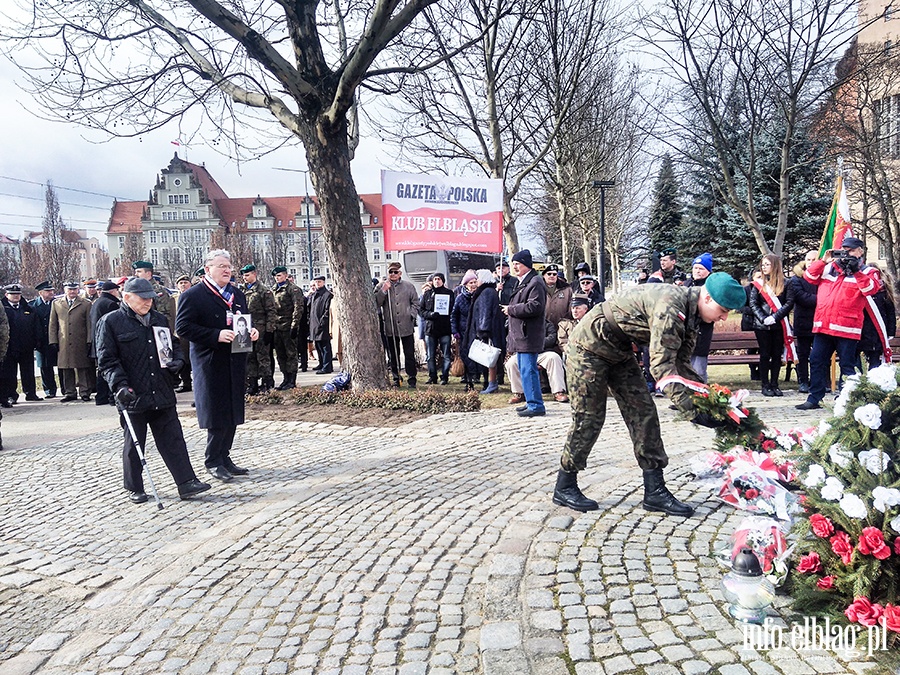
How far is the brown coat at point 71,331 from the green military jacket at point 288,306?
11.5 ft

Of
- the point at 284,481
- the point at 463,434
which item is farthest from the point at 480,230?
the point at 284,481

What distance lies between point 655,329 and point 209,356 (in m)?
4.21

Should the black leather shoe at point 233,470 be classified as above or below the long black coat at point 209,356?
below

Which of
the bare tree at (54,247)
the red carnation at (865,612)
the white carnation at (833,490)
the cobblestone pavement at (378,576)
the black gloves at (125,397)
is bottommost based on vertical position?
the cobblestone pavement at (378,576)

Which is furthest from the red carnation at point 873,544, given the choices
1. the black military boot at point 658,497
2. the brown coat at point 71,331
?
the brown coat at point 71,331

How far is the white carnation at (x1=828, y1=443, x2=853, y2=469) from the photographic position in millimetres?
3139

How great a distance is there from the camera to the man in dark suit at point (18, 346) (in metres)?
12.7

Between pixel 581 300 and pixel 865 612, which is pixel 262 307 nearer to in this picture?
pixel 581 300

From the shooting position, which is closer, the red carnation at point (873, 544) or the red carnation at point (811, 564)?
the red carnation at point (873, 544)

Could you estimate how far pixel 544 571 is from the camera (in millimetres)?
4012

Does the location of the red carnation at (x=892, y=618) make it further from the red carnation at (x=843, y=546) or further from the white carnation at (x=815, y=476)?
the white carnation at (x=815, y=476)

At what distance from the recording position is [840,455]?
3.17 m

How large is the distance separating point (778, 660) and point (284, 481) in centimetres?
458

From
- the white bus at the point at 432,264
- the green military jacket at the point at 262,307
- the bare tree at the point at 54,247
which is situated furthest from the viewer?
the bare tree at the point at 54,247
